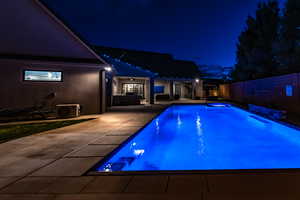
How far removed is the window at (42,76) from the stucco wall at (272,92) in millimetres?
12660

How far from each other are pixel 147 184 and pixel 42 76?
351 inches

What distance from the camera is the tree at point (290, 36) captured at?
9.35m

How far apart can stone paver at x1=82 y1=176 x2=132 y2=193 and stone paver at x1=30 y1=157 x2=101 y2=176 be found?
1.25 ft

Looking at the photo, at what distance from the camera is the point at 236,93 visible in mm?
18359

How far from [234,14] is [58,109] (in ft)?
187

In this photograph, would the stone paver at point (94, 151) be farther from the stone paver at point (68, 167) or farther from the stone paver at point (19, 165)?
the stone paver at point (19, 165)

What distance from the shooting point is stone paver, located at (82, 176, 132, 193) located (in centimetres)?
212

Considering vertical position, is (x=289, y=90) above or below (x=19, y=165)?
above

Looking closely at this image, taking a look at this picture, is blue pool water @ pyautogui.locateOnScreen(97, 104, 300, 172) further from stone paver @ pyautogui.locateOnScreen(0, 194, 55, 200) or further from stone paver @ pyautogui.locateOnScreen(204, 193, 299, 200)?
stone paver @ pyautogui.locateOnScreen(204, 193, 299, 200)

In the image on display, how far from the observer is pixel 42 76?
8.68 metres

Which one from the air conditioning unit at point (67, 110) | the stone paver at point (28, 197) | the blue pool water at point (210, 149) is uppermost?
the air conditioning unit at point (67, 110)

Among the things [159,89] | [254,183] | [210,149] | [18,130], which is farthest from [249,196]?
[159,89]

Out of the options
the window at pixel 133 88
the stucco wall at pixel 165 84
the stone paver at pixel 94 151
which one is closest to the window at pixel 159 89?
the stucco wall at pixel 165 84

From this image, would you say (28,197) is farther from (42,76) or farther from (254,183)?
(42,76)
